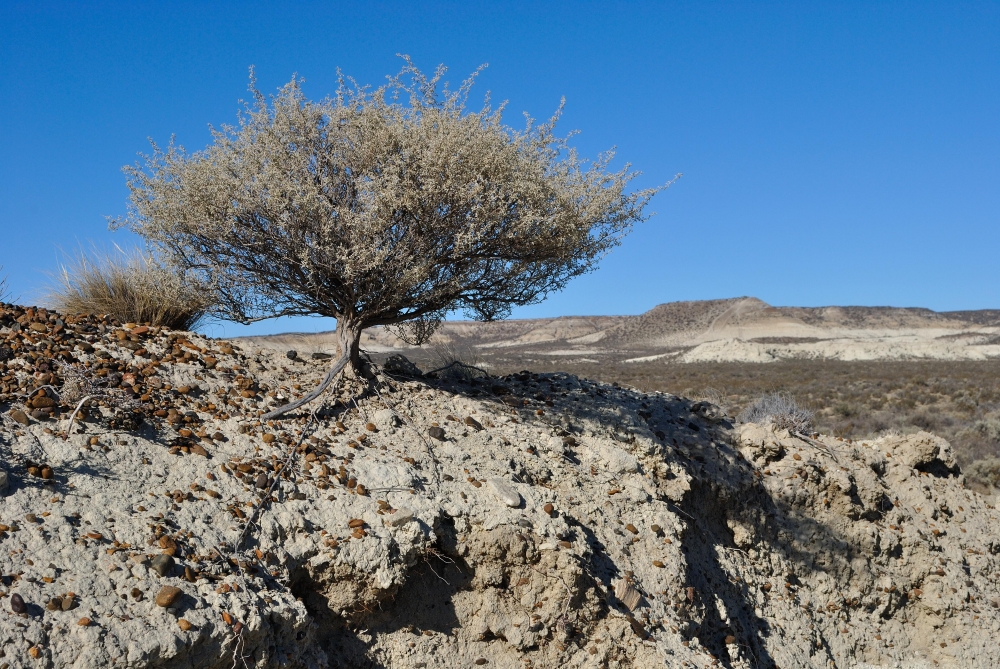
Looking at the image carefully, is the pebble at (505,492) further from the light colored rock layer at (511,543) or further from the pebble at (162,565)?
the pebble at (162,565)

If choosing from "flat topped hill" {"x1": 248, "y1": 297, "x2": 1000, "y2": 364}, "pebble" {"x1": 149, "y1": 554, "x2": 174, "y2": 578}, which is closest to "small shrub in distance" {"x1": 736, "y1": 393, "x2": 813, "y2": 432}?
"pebble" {"x1": 149, "y1": 554, "x2": 174, "y2": 578}

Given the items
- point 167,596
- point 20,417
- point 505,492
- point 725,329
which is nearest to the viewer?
point 167,596

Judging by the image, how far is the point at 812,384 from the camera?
99.3ft

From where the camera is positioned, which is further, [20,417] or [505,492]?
[505,492]

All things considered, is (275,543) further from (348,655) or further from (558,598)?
(558,598)

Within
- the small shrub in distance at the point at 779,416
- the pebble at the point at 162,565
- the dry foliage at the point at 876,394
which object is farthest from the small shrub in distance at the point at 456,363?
the pebble at the point at 162,565

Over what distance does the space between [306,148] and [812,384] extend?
2681 centimetres

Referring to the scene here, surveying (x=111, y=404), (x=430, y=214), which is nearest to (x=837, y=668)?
(x=430, y=214)

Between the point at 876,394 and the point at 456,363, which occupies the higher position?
the point at 456,363

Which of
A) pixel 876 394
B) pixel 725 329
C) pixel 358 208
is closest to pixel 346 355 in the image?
pixel 358 208

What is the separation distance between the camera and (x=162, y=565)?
15.9 feet

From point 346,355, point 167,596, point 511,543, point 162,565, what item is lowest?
point 511,543

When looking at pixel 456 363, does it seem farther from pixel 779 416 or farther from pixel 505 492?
pixel 779 416

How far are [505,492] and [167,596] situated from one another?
2.81 meters
